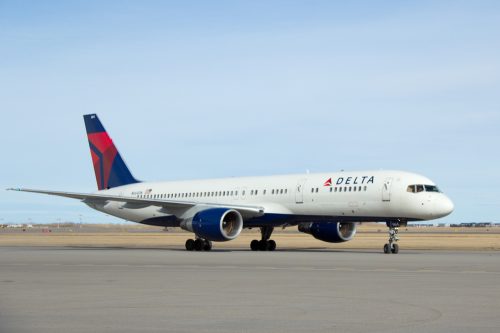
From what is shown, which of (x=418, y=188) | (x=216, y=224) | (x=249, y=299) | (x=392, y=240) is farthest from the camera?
(x=216, y=224)

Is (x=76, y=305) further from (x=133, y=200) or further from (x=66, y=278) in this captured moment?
(x=133, y=200)

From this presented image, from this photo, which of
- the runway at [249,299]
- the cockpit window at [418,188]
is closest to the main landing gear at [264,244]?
the cockpit window at [418,188]

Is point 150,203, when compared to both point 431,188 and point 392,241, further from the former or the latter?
point 431,188

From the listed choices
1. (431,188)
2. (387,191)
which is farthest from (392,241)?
(431,188)

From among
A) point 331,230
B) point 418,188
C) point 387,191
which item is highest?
point 418,188

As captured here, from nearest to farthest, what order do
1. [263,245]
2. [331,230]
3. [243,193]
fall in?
1. [331,230]
2. [263,245]
3. [243,193]

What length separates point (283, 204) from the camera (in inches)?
1590

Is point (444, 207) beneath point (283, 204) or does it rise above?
beneath

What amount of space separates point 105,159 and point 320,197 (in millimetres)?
17742

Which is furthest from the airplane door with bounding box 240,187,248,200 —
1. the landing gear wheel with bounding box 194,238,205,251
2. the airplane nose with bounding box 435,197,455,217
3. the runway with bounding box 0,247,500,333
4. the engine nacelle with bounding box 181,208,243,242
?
the runway with bounding box 0,247,500,333

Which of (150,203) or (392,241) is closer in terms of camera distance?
(392,241)

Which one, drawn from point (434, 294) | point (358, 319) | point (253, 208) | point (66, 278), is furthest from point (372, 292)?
point (253, 208)

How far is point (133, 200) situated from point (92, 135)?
11629mm

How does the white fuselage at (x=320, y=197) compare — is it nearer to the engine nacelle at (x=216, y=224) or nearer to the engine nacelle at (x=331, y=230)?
the engine nacelle at (x=331, y=230)
